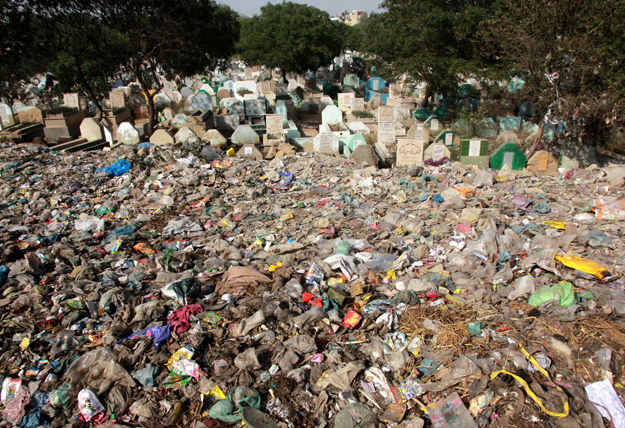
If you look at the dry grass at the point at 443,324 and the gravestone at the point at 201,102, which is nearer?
the dry grass at the point at 443,324

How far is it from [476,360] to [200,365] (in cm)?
249

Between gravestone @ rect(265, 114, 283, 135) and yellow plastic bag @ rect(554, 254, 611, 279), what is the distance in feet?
32.8

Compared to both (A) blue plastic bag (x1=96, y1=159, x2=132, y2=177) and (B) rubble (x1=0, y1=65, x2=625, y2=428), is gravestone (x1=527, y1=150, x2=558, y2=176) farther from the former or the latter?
(A) blue plastic bag (x1=96, y1=159, x2=132, y2=177)

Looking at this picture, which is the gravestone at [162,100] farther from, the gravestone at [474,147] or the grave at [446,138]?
the gravestone at [474,147]

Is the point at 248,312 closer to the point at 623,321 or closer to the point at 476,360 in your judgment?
the point at 476,360

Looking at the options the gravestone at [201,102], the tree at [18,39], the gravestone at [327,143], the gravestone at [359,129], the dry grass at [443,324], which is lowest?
the dry grass at [443,324]

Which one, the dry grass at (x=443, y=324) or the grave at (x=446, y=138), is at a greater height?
the grave at (x=446, y=138)

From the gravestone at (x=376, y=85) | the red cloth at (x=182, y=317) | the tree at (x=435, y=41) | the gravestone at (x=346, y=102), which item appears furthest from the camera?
the gravestone at (x=376, y=85)

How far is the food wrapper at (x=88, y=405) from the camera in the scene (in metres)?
3.21

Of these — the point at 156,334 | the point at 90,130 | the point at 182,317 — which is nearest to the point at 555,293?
the point at 182,317

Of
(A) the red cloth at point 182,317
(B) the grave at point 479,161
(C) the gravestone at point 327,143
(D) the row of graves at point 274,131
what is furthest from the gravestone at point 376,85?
(A) the red cloth at point 182,317

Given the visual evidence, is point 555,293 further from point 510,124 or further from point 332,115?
point 510,124

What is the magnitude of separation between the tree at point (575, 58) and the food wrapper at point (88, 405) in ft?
40.0

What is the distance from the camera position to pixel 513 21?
1187cm
